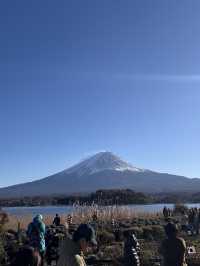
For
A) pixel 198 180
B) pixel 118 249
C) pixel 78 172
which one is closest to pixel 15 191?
pixel 78 172

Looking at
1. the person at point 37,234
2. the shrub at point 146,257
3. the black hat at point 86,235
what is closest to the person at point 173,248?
the black hat at point 86,235

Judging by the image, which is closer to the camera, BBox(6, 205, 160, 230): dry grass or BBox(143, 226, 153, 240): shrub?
BBox(143, 226, 153, 240): shrub

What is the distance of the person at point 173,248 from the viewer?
7.62 metres

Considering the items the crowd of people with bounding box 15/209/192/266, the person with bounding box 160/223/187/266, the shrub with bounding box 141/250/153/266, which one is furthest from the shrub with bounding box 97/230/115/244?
the person with bounding box 160/223/187/266

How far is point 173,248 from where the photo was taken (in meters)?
7.67

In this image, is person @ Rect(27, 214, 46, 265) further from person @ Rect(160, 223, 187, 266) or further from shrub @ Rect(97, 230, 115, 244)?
shrub @ Rect(97, 230, 115, 244)

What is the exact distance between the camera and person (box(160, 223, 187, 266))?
7.62m

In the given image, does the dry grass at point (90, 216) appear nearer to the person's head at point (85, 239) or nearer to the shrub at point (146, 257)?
the shrub at point (146, 257)

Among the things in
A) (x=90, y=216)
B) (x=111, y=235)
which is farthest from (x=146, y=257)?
(x=90, y=216)

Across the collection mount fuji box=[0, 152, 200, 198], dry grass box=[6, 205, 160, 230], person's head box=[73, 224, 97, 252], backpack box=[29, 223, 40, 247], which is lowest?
person's head box=[73, 224, 97, 252]

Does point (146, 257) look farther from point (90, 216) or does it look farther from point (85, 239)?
point (90, 216)

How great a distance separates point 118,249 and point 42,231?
4.24m

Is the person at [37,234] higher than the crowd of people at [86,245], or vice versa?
the person at [37,234]

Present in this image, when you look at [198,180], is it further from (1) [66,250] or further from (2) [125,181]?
(1) [66,250]
